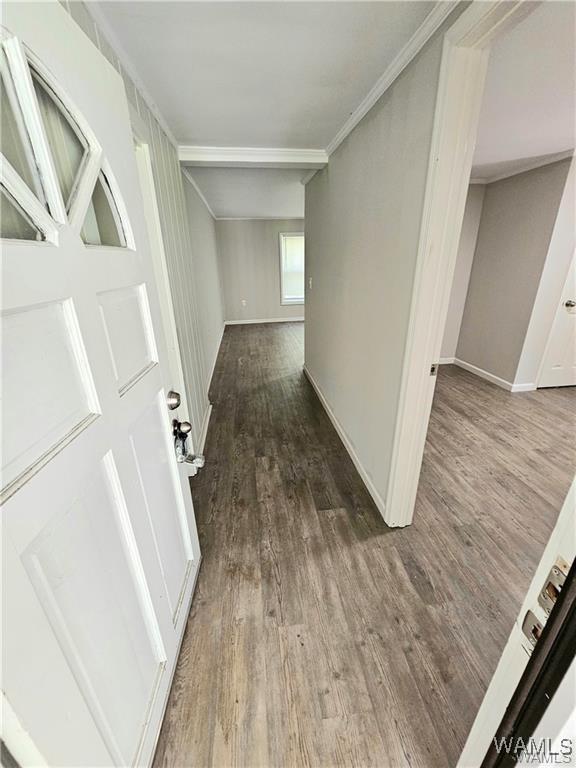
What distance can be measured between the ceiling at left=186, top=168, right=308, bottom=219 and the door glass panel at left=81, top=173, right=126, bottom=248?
2582 millimetres

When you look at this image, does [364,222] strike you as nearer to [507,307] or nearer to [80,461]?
[80,461]

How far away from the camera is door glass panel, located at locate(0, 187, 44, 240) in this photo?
520 millimetres

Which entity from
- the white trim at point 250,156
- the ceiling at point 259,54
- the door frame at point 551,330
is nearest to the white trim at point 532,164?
the door frame at point 551,330

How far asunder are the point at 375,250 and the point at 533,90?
117cm

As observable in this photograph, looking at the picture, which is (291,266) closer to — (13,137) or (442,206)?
(442,206)

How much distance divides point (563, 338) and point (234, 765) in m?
4.38

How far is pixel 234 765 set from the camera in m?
0.96

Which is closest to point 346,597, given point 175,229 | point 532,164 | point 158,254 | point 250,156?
point 158,254

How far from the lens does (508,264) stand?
356 cm

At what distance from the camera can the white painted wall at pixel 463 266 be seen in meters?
3.85

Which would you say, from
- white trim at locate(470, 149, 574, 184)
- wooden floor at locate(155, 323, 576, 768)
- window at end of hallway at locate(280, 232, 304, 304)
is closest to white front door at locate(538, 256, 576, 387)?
white trim at locate(470, 149, 574, 184)

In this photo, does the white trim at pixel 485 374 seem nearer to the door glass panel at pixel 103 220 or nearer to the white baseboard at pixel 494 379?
the white baseboard at pixel 494 379

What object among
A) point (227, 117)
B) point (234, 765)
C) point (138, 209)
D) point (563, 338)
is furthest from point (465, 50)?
point (563, 338)

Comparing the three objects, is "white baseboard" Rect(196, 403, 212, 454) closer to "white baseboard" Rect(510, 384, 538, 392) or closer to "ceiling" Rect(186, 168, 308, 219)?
"ceiling" Rect(186, 168, 308, 219)
